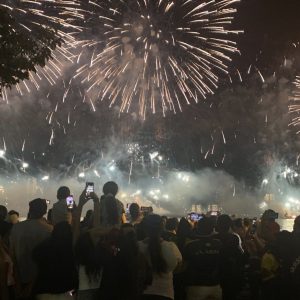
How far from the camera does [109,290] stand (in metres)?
5.73

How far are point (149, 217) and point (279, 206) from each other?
9496cm

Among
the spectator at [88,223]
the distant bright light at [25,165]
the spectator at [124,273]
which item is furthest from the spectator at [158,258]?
the distant bright light at [25,165]

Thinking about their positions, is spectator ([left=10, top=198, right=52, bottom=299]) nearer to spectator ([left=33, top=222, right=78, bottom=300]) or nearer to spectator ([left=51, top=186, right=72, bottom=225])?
spectator ([left=33, top=222, right=78, bottom=300])

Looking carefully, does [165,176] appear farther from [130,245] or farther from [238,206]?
[130,245]

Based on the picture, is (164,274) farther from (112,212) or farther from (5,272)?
(5,272)

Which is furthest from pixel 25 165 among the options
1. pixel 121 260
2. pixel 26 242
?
pixel 121 260

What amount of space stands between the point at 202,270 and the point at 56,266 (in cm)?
217

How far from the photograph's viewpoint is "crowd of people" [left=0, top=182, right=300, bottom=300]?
5875mm

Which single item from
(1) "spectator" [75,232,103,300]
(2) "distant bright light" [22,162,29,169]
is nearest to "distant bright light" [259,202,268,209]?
(2) "distant bright light" [22,162,29,169]

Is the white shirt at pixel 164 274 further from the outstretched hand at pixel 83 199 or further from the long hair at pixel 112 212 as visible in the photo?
the outstretched hand at pixel 83 199

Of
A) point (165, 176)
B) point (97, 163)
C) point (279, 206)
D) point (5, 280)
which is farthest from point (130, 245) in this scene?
point (279, 206)

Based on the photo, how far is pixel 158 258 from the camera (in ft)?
20.6

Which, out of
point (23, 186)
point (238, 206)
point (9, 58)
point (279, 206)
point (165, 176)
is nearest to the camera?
point (9, 58)

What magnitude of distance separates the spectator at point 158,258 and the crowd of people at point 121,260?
0.04ft
